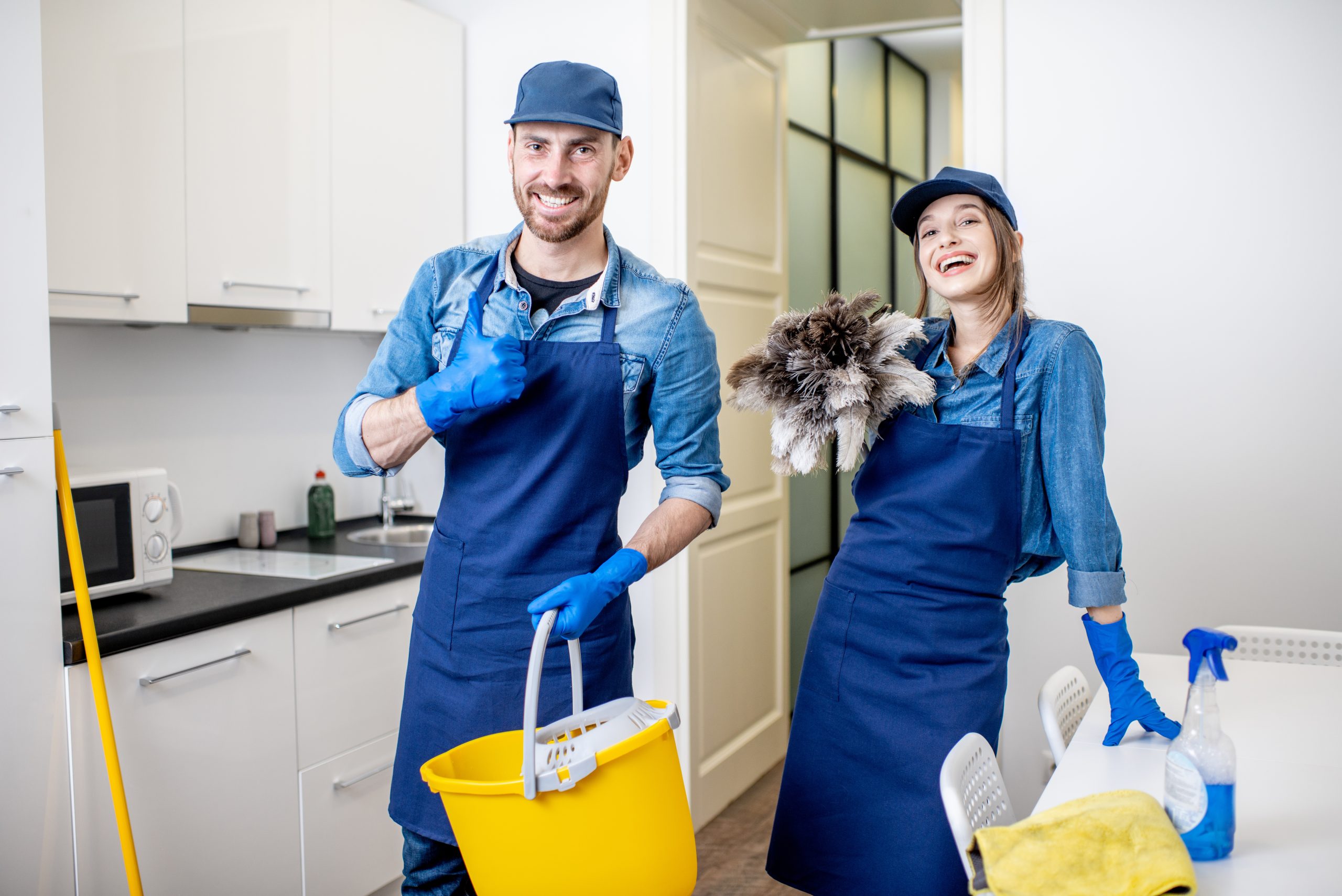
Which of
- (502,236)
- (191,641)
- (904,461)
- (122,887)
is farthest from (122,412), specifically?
(904,461)

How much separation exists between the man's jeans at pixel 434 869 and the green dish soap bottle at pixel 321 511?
1.43 metres

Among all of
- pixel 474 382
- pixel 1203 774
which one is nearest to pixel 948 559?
pixel 1203 774

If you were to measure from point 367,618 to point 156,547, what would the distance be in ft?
1.58

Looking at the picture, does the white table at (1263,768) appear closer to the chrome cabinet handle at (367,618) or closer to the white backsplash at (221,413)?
the chrome cabinet handle at (367,618)

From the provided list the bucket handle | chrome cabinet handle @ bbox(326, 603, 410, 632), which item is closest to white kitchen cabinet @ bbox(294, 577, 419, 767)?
chrome cabinet handle @ bbox(326, 603, 410, 632)

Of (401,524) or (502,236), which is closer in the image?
(502,236)

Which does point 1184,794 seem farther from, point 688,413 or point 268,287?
point 268,287

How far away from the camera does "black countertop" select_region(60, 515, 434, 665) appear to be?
1805mm

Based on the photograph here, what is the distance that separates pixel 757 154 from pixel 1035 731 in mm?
1843

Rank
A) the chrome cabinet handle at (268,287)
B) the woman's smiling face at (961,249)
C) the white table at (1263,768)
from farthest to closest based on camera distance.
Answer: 1. the chrome cabinet handle at (268,287)
2. the woman's smiling face at (961,249)
3. the white table at (1263,768)

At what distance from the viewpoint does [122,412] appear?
2385 mm

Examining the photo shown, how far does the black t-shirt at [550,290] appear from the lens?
1599mm

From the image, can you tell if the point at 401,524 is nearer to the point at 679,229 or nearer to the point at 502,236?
the point at 679,229

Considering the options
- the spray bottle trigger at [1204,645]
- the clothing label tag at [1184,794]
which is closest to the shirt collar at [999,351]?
the spray bottle trigger at [1204,645]
